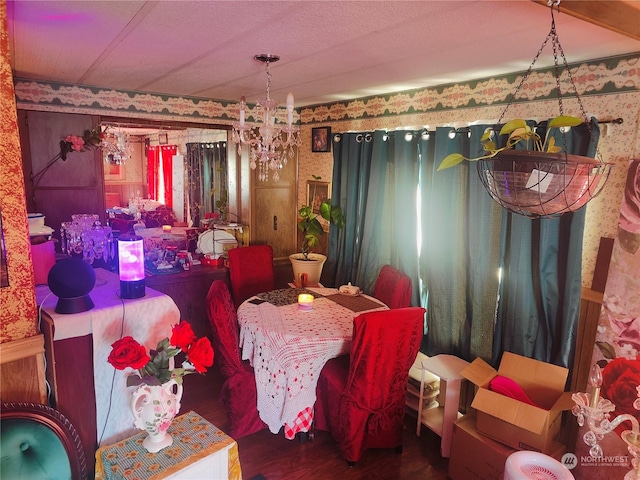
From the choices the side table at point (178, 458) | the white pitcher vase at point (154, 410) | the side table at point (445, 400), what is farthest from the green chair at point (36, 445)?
the side table at point (445, 400)

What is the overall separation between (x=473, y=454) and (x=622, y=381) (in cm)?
100

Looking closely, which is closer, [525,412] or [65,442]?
[65,442]

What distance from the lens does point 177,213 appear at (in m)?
7.03

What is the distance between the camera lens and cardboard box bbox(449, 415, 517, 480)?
2320 mm

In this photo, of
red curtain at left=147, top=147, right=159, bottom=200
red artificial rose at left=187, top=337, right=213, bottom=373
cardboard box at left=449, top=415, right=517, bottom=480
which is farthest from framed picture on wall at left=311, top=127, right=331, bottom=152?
red curtain at left=147, top=147, right=159, bottom=200

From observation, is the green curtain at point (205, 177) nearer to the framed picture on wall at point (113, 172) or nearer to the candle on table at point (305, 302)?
the candle on table at point (305, 302)

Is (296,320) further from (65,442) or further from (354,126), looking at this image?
(354,126)

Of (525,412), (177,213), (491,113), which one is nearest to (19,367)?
(525,412)

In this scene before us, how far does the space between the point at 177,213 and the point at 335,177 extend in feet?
11.9

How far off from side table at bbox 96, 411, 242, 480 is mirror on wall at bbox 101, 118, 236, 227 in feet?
9.49

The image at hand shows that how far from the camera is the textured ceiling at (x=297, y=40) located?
1752 millimetres

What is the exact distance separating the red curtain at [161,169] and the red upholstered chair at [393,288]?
4.82m

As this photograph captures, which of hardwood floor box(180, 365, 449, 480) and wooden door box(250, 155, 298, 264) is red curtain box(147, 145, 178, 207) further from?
hardwood floor box(180, 365, 449, 480)

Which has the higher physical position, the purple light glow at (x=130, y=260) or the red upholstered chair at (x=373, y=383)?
the purple light glow at (x=130, y=260)
